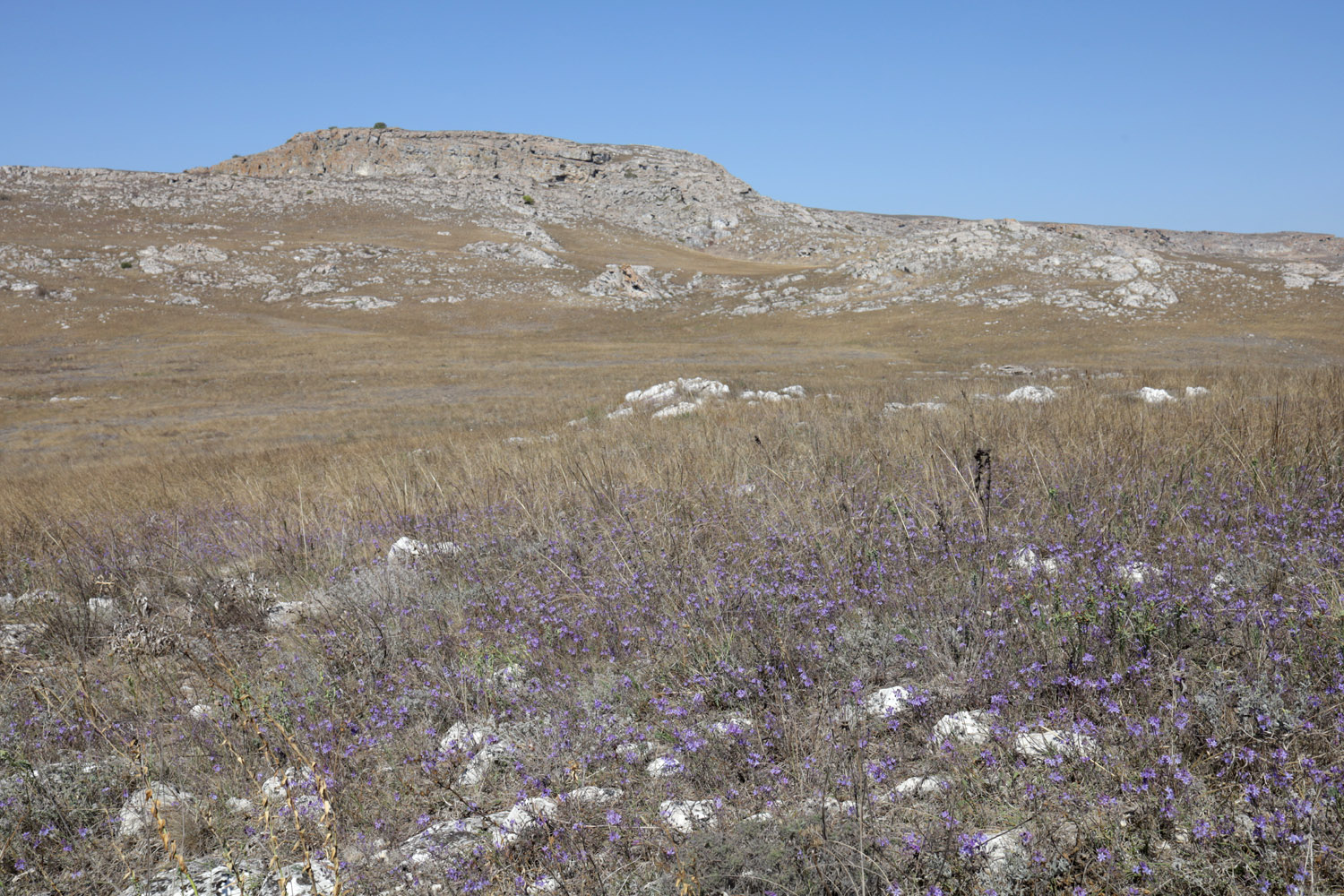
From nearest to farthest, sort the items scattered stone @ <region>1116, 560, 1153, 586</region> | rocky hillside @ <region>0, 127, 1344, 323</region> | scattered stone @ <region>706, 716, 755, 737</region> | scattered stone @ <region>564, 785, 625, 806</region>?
scattered stone @ <region>564, 785, 625, 806</region> → scattered stone @ <region>706, 716, 755, 737</region> → scattered stone @ <region>1116, 560, 1153, 586</region> → rocky hillside @ <region>0, 127, 1344, 323</region>

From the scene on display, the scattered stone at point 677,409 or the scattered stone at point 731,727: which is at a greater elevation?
the scattered stone at point 731,727

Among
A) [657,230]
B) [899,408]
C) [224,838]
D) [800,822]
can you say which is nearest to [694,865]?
[800,822]

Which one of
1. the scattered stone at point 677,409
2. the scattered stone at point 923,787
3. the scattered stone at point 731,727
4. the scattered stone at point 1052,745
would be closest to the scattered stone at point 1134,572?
the scattered stone at point 1052,745

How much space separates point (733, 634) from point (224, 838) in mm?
2052

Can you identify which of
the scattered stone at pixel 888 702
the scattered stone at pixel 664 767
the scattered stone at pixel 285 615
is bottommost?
the scattered stone at pixel 285 615

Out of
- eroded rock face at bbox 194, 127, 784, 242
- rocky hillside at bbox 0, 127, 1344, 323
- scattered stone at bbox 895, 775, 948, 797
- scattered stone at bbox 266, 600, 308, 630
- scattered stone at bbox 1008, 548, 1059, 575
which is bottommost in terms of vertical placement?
scattered stone at bbox 266, 600, 308, 630

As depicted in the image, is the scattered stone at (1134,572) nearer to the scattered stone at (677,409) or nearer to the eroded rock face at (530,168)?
the scattered stone at (677,409)

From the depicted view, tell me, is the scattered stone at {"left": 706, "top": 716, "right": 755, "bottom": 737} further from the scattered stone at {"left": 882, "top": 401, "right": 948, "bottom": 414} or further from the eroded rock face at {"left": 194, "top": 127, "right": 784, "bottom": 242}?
the eroded rock face at {"left": 194, "top": 127, "right": 784, "bottom": 242}

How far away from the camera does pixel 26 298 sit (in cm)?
5153

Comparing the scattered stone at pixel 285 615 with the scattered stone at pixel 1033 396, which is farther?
the scattered stone at pixel 1033 396

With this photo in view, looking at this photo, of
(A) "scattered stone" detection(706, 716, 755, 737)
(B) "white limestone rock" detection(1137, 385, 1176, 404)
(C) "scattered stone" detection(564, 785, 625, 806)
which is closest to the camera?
(C) "scattered stone" detection(564, 785, 625, 806)

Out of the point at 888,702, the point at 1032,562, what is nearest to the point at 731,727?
the point at 888,702

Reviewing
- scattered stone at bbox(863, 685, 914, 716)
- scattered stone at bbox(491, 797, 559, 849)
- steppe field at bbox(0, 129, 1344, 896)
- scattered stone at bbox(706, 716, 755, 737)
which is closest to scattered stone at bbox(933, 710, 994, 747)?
steppe field at bbox(0, 129, 1344, 896)

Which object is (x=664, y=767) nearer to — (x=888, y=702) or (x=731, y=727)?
(x=731, y=727)
